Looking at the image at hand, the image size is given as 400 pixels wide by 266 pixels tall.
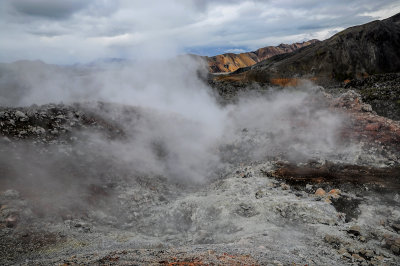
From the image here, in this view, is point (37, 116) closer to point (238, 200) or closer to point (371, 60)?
point (238, 200)

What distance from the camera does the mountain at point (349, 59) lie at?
115ft

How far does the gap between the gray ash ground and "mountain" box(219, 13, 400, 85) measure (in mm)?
28331

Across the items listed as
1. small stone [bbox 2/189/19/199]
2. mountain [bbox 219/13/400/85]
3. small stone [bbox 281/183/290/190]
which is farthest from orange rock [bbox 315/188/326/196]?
mountain [bbox 219/13/400/85]

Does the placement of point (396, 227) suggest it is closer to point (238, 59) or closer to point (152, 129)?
point (152, 129)

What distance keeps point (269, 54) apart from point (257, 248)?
11565 centimetres

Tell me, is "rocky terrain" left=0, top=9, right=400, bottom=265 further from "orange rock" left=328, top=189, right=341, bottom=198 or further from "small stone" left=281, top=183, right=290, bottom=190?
"small stone" left=281, top=183, right=290, bottom=190

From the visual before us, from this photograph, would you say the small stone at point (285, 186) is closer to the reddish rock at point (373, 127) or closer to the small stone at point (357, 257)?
the small stone at point (357, 257)

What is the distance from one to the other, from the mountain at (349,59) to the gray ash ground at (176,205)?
28.3 m

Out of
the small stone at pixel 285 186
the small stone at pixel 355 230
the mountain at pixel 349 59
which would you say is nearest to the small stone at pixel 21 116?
the small stone at pixel 285 186

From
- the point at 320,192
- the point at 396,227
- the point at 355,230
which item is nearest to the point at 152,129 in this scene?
the point at 320,192

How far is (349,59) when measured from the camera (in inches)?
1415

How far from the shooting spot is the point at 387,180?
8875 mm

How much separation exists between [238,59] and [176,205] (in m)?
96.5

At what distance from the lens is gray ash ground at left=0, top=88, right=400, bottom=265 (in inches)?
214
